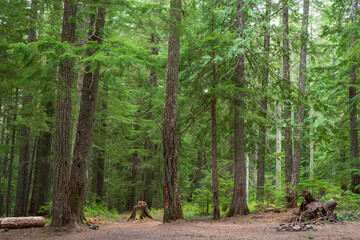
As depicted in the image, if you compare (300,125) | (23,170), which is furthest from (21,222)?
(300,125)

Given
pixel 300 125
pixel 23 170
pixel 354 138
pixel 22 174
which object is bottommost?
pixel 22 174

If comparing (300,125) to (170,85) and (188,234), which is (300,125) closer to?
(170,85)

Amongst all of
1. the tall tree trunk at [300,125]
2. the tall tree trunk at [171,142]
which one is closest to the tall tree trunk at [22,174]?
the tall tree trunk at [171,142]

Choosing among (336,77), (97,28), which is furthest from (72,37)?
(336,77)

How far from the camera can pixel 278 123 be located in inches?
497

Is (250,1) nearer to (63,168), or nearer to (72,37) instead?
(72,37)

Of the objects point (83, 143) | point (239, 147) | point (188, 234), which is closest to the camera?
point (188, 234)

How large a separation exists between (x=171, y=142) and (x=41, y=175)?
300 inches

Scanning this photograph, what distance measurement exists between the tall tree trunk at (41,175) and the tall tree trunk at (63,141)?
5.50 meters

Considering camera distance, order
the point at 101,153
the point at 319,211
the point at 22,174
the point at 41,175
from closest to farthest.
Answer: the point at 319,211
the point at 41,175
the point at 22,174
the point at 101,153

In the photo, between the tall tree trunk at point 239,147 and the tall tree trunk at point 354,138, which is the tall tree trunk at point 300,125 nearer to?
the tall tree trunk at point 239,147

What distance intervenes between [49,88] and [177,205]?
5582 mm

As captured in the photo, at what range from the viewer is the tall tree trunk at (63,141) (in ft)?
28.0

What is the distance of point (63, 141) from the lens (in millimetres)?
8688
